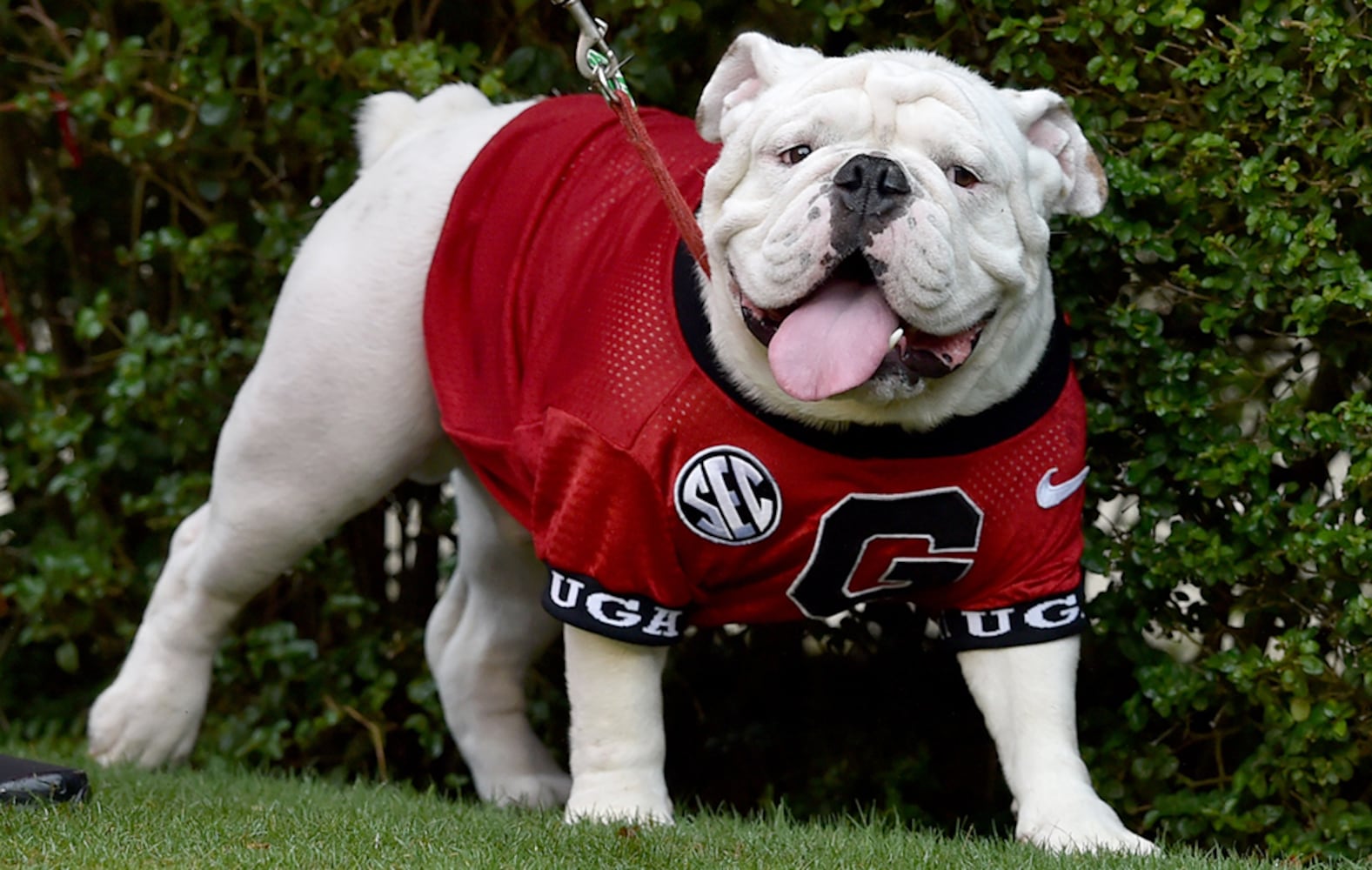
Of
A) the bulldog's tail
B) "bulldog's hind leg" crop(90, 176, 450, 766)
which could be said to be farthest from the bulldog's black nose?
the bulldog's tail

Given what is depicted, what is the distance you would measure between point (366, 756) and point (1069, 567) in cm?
229

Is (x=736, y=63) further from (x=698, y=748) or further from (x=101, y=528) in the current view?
(x=101, y=528)

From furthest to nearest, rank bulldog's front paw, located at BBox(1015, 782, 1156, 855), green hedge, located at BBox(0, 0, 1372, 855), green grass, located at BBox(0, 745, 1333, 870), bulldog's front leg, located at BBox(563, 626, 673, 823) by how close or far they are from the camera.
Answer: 1. green hedge, located at BBox(0, 0, 1372, 855)
2. bulldog's front leg, located at BBox(563, 626, 673, 823)
3. bulldog's front paw, located at BBox(1015, 782, 1156, 855)
4. green grass, located at BBox(0, 745, 1333, 870)

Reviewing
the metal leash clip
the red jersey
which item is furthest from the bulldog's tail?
the metal leash clip

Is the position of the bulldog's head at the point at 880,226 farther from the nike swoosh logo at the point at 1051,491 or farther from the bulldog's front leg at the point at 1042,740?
the bulldog's front leg at the point at 1042,740

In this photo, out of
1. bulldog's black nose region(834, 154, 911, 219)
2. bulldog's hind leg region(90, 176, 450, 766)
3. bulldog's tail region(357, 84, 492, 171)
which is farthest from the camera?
bulldog's tail region(357, 84, 492, 171)

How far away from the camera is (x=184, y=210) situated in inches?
213

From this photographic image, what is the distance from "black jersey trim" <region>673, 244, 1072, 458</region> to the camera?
3.39 meters

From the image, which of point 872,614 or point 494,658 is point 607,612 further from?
point 872,614

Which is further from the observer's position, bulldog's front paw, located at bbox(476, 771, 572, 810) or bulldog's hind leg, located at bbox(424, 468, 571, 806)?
bulldog's hind leg, located at bbox(424, 468, 571, 806)

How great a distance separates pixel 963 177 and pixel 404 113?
1.60 metres

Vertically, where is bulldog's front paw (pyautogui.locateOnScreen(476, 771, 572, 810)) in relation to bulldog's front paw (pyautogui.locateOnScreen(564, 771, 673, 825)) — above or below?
below

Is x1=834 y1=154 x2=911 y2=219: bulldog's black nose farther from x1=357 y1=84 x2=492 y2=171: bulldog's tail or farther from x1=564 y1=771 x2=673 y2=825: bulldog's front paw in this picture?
x1=357 y1=84 x2=492 y2=171: bulldog's tail

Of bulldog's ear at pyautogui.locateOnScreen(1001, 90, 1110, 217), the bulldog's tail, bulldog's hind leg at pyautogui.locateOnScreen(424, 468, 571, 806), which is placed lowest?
bulldog's hind leg at pyautogui.locateOnScreen(424, 468, 571, 806)
